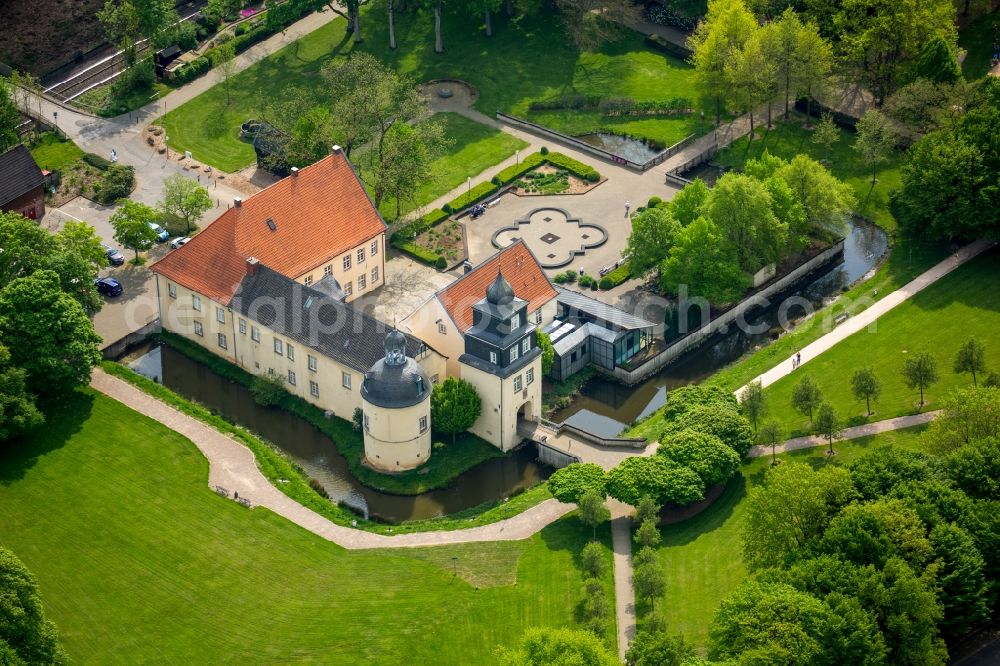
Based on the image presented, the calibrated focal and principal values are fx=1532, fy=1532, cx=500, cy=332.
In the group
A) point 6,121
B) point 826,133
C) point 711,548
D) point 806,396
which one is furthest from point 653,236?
point 6,121

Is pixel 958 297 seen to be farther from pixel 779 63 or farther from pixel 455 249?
pixel 455 249

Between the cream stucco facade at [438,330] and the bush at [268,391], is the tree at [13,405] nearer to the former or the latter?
the bush at [268,391]

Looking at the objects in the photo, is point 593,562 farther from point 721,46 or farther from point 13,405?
point 721,46

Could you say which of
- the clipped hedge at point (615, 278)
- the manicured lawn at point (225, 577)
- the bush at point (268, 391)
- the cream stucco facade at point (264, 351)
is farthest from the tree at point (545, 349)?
the bush at point (268, 391)

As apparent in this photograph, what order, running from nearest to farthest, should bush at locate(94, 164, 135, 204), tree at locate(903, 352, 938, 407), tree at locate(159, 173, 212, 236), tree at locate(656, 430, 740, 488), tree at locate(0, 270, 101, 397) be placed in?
tree at locate(656, 430, 740, 488), tree at locate(903, 352, 938, 407), tree at locate(0, 270, 101, 397), tree at locate(159, 173, 212, 236), bush at locate(94, 164, 135, 204)

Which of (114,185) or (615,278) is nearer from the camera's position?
(615,278)

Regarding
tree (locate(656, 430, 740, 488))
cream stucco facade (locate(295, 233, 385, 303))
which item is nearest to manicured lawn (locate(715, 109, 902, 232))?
cream stucco facade (locate(295, 233, 385, 303))

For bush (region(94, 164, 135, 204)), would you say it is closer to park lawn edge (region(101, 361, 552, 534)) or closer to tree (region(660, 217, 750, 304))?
park lawn edge (region(101, 361, 552, 534))
